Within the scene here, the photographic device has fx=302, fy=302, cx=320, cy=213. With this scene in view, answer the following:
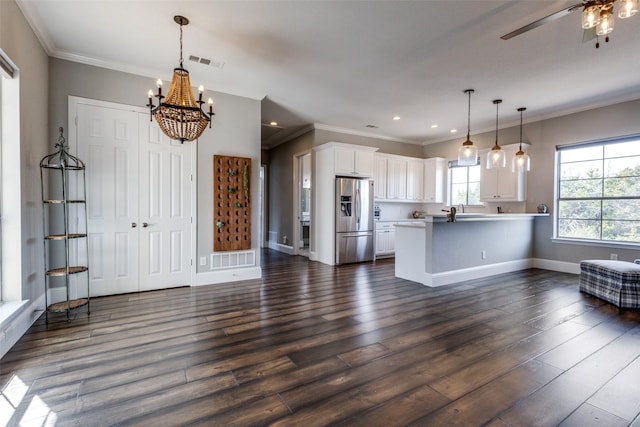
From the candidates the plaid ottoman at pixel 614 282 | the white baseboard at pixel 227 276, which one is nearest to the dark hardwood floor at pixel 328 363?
the plaid ottoman at pixel 614 282

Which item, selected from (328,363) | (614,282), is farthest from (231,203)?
(614,282)

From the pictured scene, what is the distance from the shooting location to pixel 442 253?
455 centimetres

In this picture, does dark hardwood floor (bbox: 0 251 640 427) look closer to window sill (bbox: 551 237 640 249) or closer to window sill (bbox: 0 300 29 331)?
window sill (bbox: 0 300 29 331)

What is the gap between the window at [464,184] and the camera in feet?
23.1

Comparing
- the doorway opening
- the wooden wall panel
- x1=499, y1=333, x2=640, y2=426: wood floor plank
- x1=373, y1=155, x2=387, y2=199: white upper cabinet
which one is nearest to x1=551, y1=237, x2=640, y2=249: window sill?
x1=499, y1=333, x2=640, y2=426: wood floor plank

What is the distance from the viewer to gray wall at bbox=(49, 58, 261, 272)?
3.60m

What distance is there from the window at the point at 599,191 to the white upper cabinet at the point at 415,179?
280cm

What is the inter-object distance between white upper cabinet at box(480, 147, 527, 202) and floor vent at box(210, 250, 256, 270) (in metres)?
5.04

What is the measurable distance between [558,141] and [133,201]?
718 cm

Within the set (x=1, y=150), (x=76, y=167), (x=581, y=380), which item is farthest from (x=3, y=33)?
(x=581, y=380)

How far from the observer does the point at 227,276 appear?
15.2ft

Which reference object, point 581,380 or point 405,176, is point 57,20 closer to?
point 581,380

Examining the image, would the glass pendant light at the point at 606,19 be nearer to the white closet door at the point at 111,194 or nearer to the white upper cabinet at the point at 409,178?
the white closet door at the point at 111,194

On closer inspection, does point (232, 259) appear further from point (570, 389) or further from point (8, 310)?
point (570, 389)
